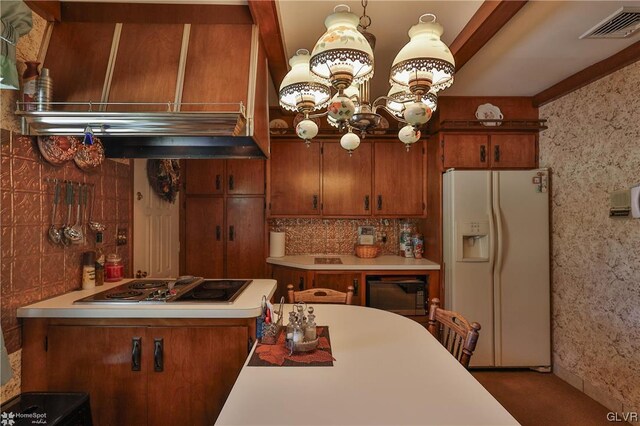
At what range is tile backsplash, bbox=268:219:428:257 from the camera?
147 inches

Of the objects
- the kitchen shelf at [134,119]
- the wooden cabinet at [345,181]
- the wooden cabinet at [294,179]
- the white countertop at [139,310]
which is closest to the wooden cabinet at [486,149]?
the wooden cabinet at [345,181]

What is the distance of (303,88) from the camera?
1416 millimetres

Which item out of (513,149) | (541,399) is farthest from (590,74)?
(541,399)

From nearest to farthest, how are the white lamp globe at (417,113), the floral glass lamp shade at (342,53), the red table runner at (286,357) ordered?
1. the floral glass lamp shade at (342,53)
2. the red table runner at (286,357)
3. the white lamp globe at (417,113)

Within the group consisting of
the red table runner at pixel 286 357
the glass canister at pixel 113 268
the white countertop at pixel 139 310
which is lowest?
the red table runner at pixel 286 357

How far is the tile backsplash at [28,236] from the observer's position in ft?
5.10

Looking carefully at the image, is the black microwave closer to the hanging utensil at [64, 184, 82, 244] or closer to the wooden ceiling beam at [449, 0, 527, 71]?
the wooden ceiling beam at [449, 0, 527, 71]

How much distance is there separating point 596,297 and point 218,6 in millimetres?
3287

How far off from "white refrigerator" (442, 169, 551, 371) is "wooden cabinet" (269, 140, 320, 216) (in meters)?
1.40

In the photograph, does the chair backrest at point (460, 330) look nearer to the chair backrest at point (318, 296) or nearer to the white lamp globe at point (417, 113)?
the chair backrest at point (318, 296)

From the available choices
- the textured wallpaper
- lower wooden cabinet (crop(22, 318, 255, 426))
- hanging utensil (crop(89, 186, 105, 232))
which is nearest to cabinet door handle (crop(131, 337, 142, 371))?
lower wooden cabinet (crop(22, 318, 255, 426))

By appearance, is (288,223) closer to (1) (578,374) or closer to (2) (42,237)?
(2) (42,237)

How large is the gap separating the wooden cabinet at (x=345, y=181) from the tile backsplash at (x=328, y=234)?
310mm

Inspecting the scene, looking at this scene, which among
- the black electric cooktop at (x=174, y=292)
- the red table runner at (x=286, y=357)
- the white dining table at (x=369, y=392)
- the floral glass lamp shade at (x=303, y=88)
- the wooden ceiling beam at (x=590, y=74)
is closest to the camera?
the white dining table at (x=369, y=392)
